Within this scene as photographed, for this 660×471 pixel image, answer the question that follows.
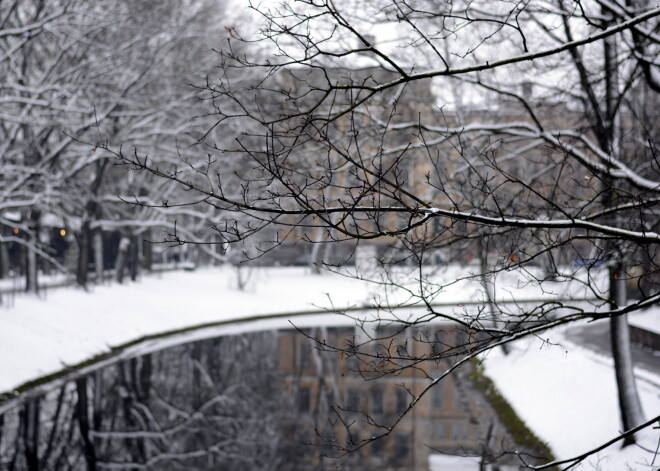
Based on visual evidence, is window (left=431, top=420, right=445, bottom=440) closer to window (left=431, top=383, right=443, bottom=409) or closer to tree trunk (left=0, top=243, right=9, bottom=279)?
window (left=431, top=383, right=443, bottom=409)

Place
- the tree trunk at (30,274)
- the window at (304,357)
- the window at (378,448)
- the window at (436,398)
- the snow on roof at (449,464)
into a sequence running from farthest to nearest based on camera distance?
1. the tree trunk at (30,274)
2. the window at (304,357)
3. the window at (436,398)
4. the window at (378,448)
5. the snow on roof at (449,464)

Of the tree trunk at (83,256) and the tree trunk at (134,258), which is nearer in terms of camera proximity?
the tree trunk at (83,256)

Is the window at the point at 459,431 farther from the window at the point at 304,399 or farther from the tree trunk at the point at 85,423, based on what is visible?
the tree trunk at the point at 85,423

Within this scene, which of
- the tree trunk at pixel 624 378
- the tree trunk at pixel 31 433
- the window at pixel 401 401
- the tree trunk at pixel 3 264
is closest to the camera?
the tree trunk at pixel 624 378

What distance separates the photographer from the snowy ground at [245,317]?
Answer: 11.6 m

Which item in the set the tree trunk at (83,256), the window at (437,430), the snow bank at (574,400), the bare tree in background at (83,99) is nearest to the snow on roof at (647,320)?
the snow bank at (574,400)

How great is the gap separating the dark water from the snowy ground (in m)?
0.97

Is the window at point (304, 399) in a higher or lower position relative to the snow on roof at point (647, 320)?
lower

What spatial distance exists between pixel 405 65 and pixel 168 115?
18.6m

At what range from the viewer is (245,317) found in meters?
29.5

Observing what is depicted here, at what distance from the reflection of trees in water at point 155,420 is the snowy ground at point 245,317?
1593 mm

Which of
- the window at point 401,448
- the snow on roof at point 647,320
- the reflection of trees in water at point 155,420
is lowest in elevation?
the window at point 401,448

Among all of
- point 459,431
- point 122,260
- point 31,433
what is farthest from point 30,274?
point 459,431

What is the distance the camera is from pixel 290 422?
47.0 feet
